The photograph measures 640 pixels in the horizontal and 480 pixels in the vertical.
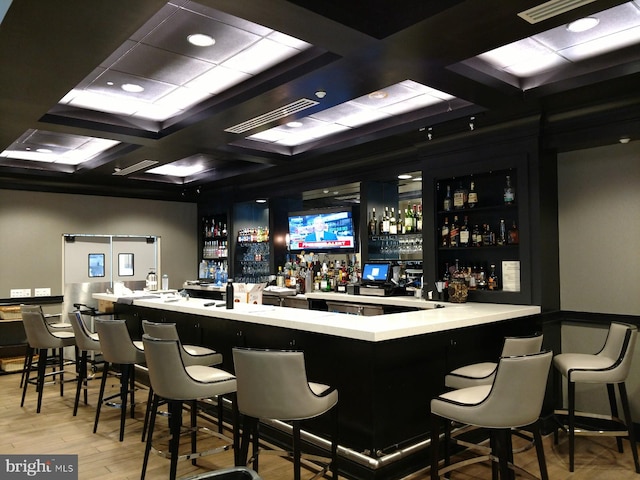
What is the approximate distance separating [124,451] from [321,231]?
3975 mm

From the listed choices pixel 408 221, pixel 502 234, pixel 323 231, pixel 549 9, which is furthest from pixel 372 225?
pixel 549 9

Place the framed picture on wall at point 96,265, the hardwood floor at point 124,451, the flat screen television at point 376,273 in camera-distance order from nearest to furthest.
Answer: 1. the hardwood floor at point 124,451
2. the flat screen television at point 376,273
3. the framed picture on wall at point 96,265

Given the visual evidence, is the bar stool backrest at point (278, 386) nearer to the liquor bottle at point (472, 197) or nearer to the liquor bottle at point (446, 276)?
the liquor bottle at point (446, 276)

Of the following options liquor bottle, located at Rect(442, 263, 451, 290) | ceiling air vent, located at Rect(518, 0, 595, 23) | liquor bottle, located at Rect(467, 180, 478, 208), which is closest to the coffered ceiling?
ceiling air vent, located at Rect(518, 0, 595, 23)

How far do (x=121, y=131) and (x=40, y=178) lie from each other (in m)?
3.18

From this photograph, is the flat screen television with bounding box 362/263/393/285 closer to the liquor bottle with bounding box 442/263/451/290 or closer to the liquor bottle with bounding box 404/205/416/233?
the liquor bottle with bounding box 404/205/416/233

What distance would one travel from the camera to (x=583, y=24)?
311 cm

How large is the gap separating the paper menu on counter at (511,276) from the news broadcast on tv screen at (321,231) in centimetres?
240

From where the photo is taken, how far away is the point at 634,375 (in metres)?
4.21

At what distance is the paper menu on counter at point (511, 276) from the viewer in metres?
4.59

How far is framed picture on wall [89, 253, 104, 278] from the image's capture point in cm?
799

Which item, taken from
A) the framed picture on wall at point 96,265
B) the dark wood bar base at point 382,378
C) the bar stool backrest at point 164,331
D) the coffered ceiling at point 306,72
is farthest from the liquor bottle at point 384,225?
the framed picture on wall at point 96,265

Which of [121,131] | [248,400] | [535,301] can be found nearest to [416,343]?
[248,400]

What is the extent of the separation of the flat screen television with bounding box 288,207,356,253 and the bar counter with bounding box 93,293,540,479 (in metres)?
2.86
